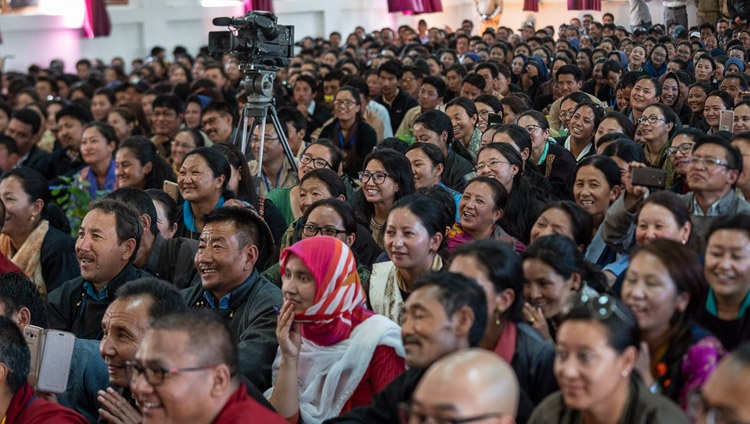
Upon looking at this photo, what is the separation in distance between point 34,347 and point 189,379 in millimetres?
745

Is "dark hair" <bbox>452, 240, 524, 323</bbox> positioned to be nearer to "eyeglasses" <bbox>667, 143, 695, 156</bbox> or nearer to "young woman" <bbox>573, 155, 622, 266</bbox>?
"young woman" <bbox>573, 155, 622, 266</bbox>

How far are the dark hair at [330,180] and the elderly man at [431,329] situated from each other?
6.15 feet

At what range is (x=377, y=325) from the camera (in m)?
2.82

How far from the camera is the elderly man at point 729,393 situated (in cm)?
162

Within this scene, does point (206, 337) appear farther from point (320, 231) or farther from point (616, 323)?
point (320, 231)

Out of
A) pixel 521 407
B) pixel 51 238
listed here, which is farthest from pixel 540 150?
pixel 521 407

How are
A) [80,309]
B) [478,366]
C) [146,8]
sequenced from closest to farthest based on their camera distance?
[478,366] → [80,309] → [146,8]

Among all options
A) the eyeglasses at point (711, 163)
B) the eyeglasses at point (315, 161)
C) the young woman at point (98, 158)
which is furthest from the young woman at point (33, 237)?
the eyeglasses at point (711, 163)

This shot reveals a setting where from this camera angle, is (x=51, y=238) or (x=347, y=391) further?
(x=51, y=238)

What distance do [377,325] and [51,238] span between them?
7.04ft

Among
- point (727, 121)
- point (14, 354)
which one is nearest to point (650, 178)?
point (727, 121)

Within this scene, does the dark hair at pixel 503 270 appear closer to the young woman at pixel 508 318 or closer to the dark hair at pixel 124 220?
the young woman at pixel 508 318

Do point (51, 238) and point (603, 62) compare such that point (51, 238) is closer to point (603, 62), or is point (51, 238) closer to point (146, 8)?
point (603, 62)

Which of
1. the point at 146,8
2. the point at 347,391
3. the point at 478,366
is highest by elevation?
the point at 146,8
